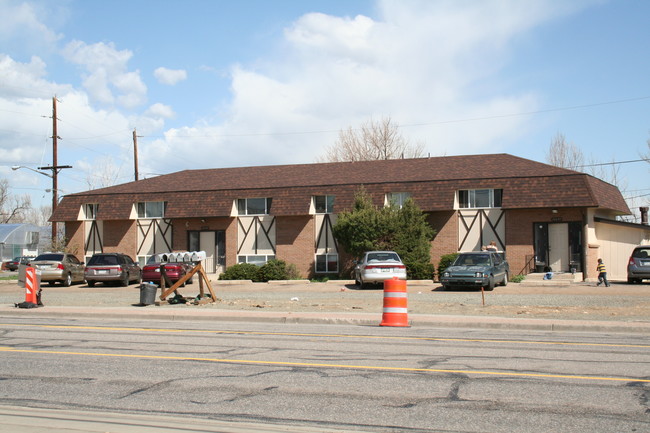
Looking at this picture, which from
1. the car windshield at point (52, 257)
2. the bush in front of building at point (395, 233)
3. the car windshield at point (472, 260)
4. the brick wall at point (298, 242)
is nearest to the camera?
the car windshield at point (472, 260)

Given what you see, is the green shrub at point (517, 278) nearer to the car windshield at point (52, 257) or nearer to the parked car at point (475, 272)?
the parked car at point (475, 272)

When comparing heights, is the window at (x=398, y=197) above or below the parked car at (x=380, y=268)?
above

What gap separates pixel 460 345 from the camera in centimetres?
1159

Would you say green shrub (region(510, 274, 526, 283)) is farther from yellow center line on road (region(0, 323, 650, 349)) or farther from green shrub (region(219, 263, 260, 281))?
yellow center line on road (region(0, 323, 650, 349))

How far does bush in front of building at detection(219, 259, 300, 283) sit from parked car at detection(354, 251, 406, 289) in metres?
6.87

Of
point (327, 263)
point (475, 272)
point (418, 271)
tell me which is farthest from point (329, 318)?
point (327, 263)

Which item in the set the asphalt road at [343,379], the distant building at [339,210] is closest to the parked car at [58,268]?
the distant building at [339,210]

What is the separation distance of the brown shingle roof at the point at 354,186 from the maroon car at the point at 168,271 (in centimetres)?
743

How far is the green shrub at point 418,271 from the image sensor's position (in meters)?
30.4

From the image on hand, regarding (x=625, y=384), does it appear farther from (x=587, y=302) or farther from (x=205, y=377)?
(x=587, y=302)

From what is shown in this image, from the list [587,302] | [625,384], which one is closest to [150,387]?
[625,384]

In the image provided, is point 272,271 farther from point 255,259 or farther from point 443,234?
point 443,234

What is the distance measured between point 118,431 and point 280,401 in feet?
6.02

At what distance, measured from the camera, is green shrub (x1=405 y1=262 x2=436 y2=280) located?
30406 millimetres
